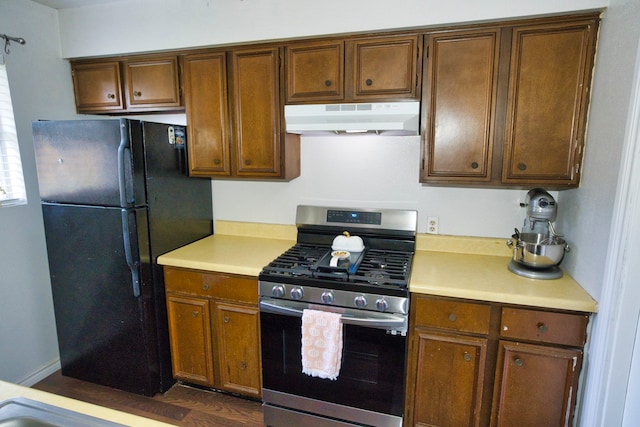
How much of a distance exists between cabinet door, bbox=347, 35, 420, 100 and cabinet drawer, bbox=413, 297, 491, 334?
3.49 ft

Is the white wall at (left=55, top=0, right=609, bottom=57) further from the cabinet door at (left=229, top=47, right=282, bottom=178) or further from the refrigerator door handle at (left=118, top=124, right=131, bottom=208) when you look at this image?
the refrigerator door handle at (left=118, top=124, right=131, bottom=208)

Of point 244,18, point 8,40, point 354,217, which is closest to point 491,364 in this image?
point 354,217

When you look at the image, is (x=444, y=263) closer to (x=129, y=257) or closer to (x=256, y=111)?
(x=256, y=111)

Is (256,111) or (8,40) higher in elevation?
(8,40)

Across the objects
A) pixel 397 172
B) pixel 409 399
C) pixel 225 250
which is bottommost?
pixel 409 399

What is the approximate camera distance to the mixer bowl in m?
1.71

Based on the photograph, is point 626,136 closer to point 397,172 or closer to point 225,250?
point 397,172

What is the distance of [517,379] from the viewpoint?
1.61m

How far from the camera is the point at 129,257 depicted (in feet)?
6.40

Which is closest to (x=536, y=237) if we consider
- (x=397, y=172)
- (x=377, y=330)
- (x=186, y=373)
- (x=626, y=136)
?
(x=626, y=136)

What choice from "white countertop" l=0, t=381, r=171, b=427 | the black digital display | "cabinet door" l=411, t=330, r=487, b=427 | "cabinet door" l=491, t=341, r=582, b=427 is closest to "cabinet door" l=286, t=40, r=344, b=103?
the black digital display

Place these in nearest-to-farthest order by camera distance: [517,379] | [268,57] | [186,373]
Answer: [517,379]
[268,57]
[186,373]

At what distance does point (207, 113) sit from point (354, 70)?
95 centimetres

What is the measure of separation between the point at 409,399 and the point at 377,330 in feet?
1.36
